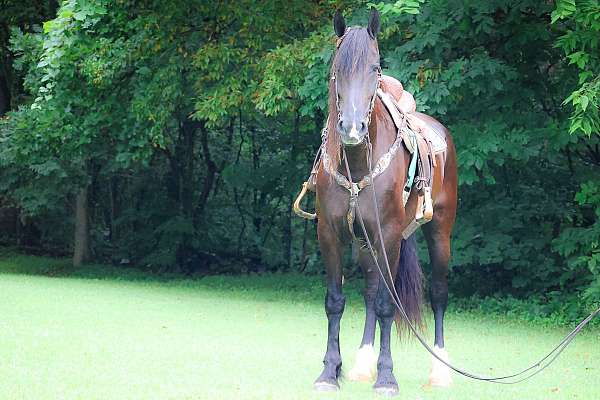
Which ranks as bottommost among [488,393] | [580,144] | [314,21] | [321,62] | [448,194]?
[488,393]

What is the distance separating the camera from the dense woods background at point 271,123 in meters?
12.9

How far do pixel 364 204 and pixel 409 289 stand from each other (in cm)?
133

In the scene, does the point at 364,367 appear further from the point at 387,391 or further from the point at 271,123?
the point at 271,123

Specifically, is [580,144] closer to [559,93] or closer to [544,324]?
[559,93]

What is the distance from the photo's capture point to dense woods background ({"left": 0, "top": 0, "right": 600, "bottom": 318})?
12.9 metres

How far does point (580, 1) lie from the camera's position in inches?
420

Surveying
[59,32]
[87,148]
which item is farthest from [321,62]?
[87,148]

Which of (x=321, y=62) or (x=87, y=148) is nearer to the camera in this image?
(x=321, y=62)

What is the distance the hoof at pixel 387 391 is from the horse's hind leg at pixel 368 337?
25.4 inches

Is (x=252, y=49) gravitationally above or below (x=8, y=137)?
above

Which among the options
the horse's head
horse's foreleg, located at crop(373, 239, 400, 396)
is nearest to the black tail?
horse's foreleg, located at crop(373, 239, 400, 396)

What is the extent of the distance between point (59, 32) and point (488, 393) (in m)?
10.9

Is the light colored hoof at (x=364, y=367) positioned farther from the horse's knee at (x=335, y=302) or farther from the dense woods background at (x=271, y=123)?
the dense woods background at (x=271, y=123)

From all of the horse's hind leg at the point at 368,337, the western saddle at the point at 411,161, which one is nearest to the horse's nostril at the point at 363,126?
the western saddle at the point at 411,161
